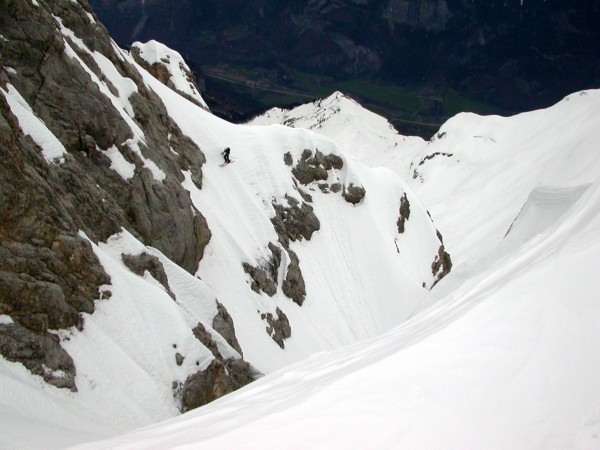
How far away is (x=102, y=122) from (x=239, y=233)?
11136 millimetres

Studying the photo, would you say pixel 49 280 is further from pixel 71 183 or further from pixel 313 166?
pixel 313 166

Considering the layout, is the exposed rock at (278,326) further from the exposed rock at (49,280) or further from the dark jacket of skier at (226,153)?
the exposed rock at (49,280)

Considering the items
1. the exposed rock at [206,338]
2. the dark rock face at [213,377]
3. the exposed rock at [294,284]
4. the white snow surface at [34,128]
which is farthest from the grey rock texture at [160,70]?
the exposed rock at [206,338]

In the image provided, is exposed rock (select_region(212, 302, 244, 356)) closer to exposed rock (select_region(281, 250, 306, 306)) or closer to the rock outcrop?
the rock outcrop

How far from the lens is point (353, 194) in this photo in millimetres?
38469

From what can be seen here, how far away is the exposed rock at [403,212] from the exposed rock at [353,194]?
5327 mm

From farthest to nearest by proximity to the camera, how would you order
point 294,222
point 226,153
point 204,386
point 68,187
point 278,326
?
point 294,222 → point 226,153 → point 278,326 → point 68,187 → point 204,386

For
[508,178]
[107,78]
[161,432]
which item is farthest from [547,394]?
[508,178]

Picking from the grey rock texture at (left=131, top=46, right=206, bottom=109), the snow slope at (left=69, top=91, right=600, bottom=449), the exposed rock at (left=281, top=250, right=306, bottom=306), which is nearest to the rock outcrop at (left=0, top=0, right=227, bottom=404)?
the snow slope at (left=69, top=91, right=600, bottom=449)

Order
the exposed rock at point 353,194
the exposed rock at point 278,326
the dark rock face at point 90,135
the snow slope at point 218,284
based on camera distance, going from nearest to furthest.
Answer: the snow slope at point 218,284
the dark rock face at point 90,135
the exposed rock at point 278,326
the exposed rock at point 353,194

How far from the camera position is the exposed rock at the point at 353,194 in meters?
38.4

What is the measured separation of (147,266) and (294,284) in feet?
48.0

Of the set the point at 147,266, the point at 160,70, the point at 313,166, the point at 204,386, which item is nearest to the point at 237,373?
the point at 204,386

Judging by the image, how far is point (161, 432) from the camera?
598 cm
